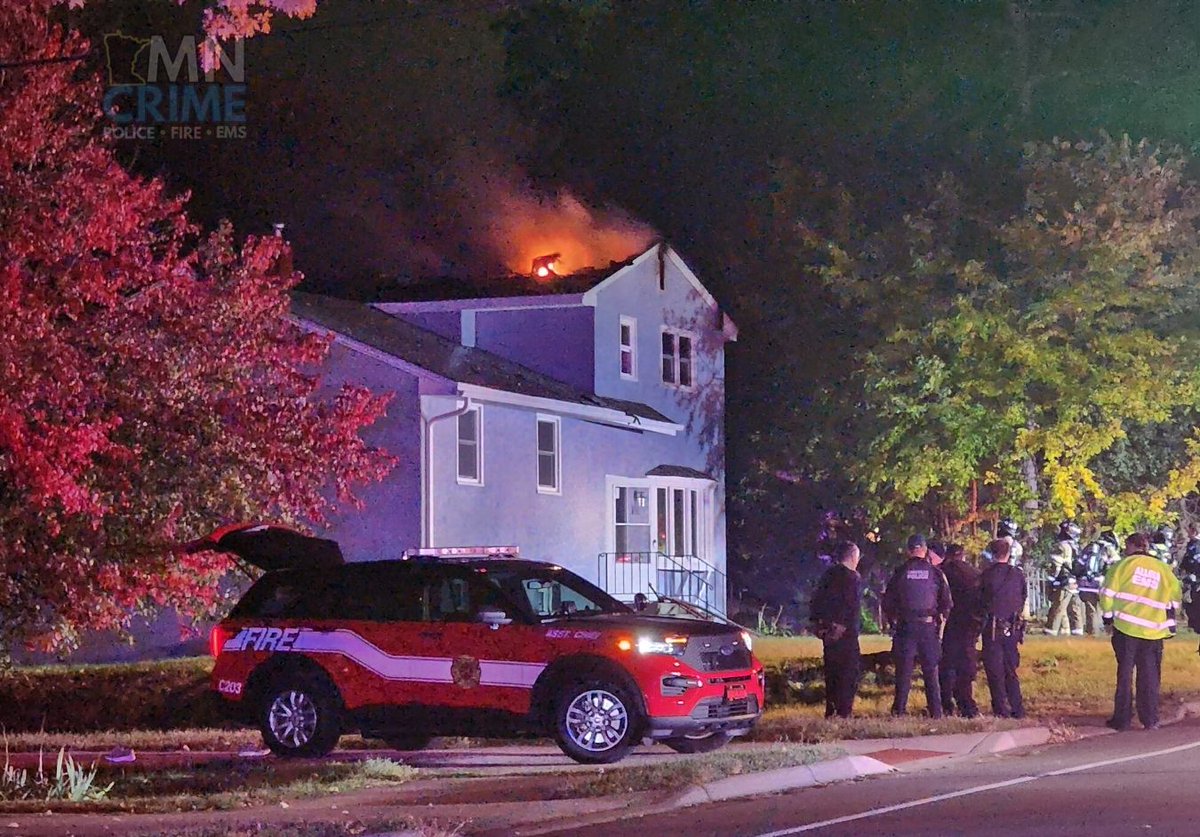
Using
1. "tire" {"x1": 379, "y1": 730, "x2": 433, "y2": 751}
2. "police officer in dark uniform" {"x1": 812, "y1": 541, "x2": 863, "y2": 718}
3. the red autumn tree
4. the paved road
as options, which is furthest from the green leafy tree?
"tire" {"x1": 379, "y1": 730, "x2": 433, "y2": 751}

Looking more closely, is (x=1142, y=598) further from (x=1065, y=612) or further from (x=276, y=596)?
(x=1065, y=612)

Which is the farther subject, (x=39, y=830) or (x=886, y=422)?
(x=886, y=422)

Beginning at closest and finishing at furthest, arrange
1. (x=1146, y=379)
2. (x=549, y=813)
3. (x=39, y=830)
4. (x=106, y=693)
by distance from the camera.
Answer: (x=39, y=830) → (x=549, y=813) → (x=106, y=693) → (x=1146, y=379)

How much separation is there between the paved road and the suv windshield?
273 centimetres

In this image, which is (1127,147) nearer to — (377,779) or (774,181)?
(774,181)

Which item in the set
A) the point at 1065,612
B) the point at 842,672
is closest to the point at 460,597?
the point at 842,672

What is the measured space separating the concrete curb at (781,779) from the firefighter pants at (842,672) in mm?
2566

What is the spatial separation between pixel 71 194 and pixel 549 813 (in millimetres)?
9157

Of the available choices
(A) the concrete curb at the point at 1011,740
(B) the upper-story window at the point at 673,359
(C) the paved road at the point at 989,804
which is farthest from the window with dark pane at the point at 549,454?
(C) the paved road at the point at 989,804

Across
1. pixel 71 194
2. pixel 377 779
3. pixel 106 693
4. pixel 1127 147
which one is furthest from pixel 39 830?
pixel 1127 147

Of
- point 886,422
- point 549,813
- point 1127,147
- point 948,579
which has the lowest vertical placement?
point 549,813

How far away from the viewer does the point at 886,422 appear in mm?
32781

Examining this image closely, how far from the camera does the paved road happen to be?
409 inches

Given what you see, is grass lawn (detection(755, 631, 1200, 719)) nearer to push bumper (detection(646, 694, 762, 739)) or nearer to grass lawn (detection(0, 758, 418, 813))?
push bumper (detection(646, 694, 762, 739))
